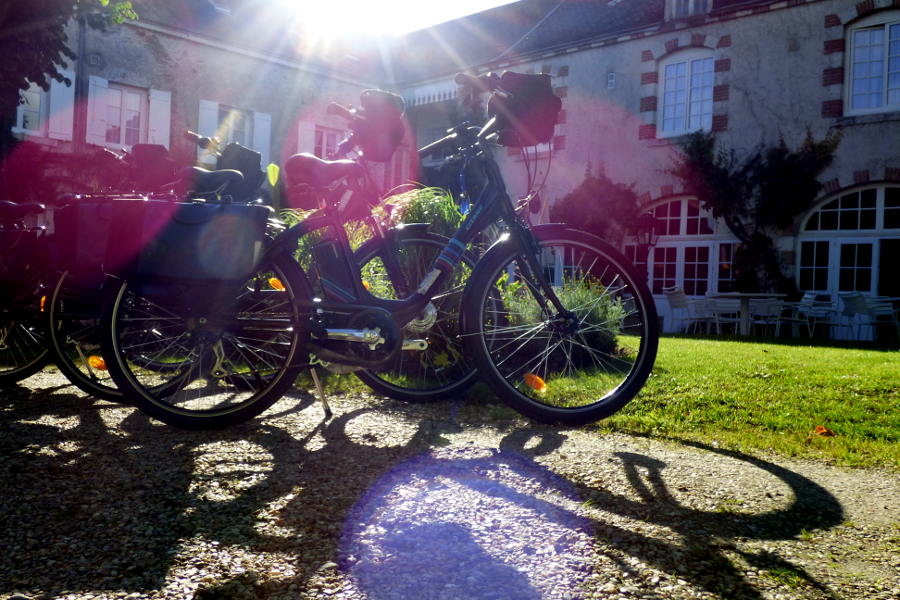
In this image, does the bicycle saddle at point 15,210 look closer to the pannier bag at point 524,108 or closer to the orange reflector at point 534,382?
the pannier bag at point 524,108

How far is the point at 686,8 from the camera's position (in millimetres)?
13344

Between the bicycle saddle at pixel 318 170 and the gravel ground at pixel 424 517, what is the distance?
3.28 ft

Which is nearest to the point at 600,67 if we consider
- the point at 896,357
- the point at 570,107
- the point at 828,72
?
the point at 570,107

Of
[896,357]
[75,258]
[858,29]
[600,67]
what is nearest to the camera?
[75,258]

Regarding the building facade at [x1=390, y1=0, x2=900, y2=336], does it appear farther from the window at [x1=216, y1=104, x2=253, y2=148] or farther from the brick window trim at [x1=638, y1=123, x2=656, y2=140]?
the window at [x1=216, y1=104, x2=253, y2=148]

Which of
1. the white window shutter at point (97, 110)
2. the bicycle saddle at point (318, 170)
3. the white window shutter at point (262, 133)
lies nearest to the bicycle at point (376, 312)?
the bicycle saddle at point (318, 170)

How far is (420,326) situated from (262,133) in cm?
1239

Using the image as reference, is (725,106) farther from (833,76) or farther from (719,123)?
(833,76)

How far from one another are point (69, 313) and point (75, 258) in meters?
0.44

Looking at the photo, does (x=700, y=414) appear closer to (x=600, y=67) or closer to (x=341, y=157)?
(x=341, y=157)

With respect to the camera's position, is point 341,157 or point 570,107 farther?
point 570,107

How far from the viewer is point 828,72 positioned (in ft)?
39.3

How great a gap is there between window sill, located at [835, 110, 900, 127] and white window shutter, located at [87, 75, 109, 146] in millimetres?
12176

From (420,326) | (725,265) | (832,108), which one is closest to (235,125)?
(725,265)
